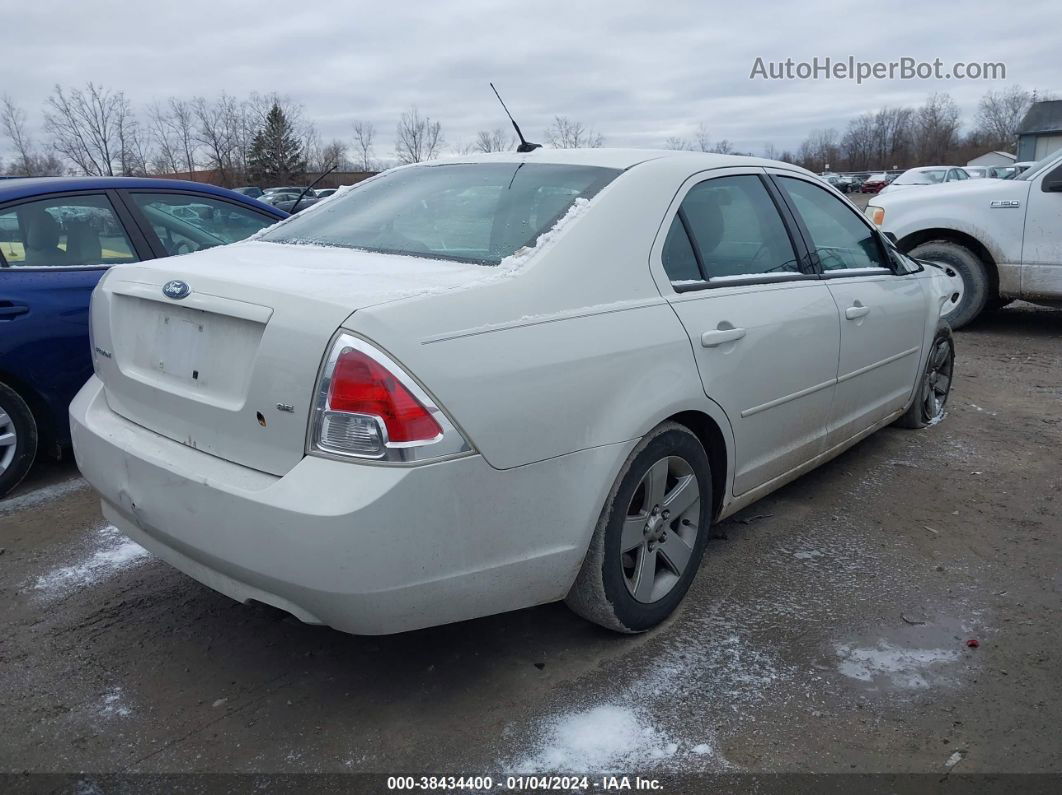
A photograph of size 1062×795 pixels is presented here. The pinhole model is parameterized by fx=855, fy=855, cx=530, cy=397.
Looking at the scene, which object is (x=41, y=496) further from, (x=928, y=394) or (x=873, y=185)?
(x=873, y=185)

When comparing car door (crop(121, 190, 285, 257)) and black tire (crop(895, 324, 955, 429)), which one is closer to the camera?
car door (crop(121, 190, 285, 257))

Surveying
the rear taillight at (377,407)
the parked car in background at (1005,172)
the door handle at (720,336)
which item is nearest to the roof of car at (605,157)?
the door handle at (720,336)

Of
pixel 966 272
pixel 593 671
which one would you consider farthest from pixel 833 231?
pixel 966 272

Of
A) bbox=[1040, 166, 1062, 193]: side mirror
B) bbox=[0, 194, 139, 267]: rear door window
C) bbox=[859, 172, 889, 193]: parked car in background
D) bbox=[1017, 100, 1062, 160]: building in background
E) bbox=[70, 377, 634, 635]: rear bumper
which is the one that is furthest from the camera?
bbox=[859, 172, 889, 193]: parked car in background

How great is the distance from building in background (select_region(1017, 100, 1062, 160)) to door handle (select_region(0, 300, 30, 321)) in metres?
58.3

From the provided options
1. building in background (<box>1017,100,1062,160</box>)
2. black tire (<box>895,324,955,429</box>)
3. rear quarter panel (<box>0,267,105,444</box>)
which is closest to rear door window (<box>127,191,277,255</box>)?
rear quarter panel (<box>0,267,105,444</box>)

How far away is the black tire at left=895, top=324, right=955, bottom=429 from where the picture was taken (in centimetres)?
498

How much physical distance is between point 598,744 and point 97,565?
2.24 meters

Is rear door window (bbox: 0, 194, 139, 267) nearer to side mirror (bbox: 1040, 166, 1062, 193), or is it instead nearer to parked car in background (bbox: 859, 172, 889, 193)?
side mirror (bbox: 1040, 166, 1062, 193)

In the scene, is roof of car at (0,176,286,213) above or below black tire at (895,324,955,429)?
above

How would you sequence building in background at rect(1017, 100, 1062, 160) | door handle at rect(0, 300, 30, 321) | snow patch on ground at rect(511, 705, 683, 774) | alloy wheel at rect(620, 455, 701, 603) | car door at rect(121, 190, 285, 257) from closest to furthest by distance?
snow patch on ground at rect(511, 705, 683, 774), alloy wheel at rect(620, 455, 701, 603), door handle at rect(0, 300, 30, 321), car door at rect(121, 190, 285, 257), building in background at rect(1017, 100, 1062, 160)

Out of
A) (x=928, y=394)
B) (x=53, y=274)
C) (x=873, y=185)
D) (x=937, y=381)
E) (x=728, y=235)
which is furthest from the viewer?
(x=873, y=185)

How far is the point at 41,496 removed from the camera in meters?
4.19

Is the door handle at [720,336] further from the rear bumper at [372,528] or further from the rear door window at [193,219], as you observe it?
the rear door window at [193,219]
